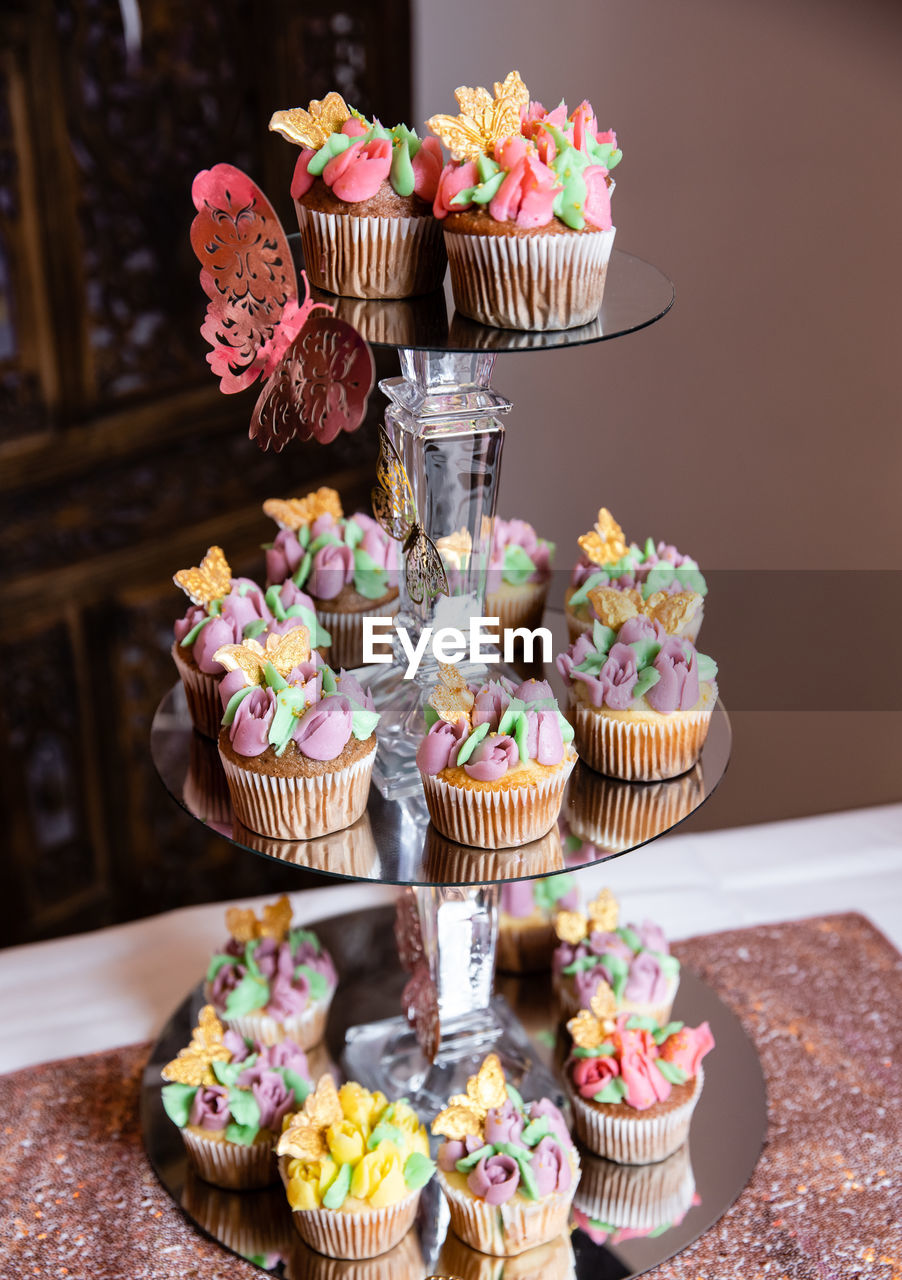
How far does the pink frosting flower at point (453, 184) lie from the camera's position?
3.99 ft

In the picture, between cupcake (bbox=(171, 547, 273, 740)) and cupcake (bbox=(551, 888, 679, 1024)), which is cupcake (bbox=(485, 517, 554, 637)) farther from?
cupcake (bbox=(551, 888, 679, 1024))

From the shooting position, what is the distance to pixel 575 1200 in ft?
5.16

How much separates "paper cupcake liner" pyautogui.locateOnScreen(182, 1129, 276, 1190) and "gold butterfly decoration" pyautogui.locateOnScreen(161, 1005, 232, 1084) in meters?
0.06

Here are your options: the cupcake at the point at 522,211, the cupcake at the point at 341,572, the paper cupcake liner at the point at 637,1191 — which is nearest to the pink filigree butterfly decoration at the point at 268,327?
the cupcake at the point at 522,211

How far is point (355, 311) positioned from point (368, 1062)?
1005 millimetres

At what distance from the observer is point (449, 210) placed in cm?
123

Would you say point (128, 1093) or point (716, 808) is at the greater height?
point (128, 1093)

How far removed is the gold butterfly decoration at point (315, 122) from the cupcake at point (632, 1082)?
105cm

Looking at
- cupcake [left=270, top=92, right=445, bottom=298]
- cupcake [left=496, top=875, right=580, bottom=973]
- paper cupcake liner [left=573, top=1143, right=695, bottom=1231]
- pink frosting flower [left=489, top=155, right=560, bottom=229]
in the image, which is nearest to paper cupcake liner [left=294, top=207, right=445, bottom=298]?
cupcake [left=270, top=92, right=445, bottom=298]

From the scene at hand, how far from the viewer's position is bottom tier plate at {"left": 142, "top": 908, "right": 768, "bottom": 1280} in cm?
149

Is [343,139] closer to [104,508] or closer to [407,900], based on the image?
[407,900]

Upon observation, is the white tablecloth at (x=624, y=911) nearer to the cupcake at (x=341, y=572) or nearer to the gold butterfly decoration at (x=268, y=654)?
the cupcake at (x=341, y=572)

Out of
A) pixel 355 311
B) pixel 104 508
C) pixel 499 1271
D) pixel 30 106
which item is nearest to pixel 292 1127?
pixel 499 1271

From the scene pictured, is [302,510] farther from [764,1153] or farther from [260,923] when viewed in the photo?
[764,1153]
